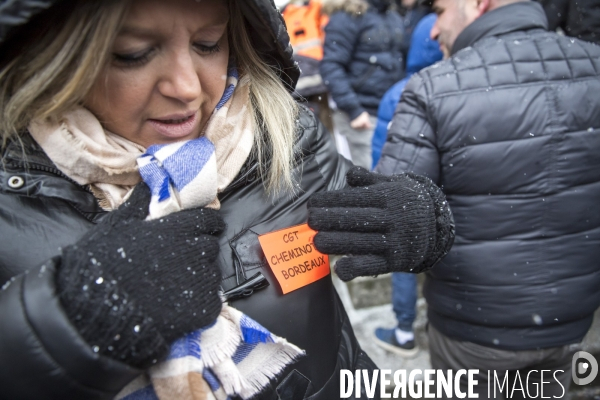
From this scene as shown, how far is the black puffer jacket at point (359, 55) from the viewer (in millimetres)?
3855

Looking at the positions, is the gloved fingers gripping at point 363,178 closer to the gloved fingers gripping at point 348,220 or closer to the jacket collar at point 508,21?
the gloved fingers gripping at point 348,220

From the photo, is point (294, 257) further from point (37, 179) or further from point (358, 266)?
point (37, 179)

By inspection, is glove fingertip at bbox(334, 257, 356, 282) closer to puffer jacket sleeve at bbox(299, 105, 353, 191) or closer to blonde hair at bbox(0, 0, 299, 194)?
puffer jacket sleeve at bbox(299, 105, 353, 191)

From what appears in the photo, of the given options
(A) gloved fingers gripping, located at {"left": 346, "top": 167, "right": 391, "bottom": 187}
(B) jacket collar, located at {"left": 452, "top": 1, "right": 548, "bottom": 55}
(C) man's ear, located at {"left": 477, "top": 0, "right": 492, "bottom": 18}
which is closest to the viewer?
(A) gloved fingers gripping, located at {"left": 346, "top": 167, "right": 391, "bottom": 187}

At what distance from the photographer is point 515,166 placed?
167 cm

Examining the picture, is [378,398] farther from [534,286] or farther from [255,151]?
[255,151]

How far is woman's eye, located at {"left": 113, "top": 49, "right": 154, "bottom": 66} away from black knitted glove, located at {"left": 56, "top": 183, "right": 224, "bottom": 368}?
0.30m

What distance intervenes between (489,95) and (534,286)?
2.56 feet

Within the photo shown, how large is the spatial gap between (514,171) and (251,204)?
1.08 metres

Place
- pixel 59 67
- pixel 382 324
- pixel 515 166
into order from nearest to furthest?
pixel 59 67, pixel 515 166, pixel 382 324

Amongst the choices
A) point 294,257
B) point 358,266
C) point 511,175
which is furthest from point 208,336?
point 511,175

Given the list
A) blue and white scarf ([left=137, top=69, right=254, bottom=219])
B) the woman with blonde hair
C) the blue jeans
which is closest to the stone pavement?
the blue jeans

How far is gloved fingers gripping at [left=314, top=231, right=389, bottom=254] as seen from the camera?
1.15 m

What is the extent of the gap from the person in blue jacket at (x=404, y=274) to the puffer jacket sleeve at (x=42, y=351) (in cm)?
242
